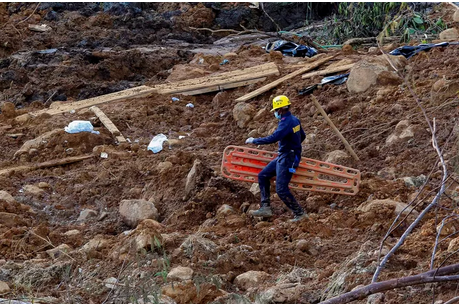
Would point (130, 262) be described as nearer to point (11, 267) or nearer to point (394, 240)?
point (11, 267)

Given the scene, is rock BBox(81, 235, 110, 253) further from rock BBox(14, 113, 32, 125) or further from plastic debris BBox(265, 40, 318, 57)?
plastic debris BBox(265, 40, 318, 57)

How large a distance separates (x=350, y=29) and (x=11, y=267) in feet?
35.5

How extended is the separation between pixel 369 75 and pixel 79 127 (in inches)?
177

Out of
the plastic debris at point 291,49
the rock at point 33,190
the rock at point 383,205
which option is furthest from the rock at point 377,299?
the plastic debris at point 291,49

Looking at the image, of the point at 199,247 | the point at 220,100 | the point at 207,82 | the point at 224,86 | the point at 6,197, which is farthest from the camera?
the point at 207,82

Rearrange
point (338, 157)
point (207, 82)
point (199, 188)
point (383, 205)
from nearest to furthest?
point (383, 205) < point (199, 188) < point (338, 157) < point (207, 82)

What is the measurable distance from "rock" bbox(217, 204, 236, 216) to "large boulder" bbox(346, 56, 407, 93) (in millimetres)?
3826

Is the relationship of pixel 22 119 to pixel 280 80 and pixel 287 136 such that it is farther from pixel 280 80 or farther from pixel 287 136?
pixel 287 136

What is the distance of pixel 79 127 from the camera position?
11211 millimetres

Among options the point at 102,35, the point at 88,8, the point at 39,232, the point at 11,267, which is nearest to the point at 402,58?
the point at 39,232

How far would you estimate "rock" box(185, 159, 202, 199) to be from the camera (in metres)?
8.35

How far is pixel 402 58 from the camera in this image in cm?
1116

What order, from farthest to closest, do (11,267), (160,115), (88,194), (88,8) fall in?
(88,8), (160,115), (88,194), (11,267)

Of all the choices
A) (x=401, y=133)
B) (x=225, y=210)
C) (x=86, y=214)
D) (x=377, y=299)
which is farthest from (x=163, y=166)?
(x=377, y=299)
